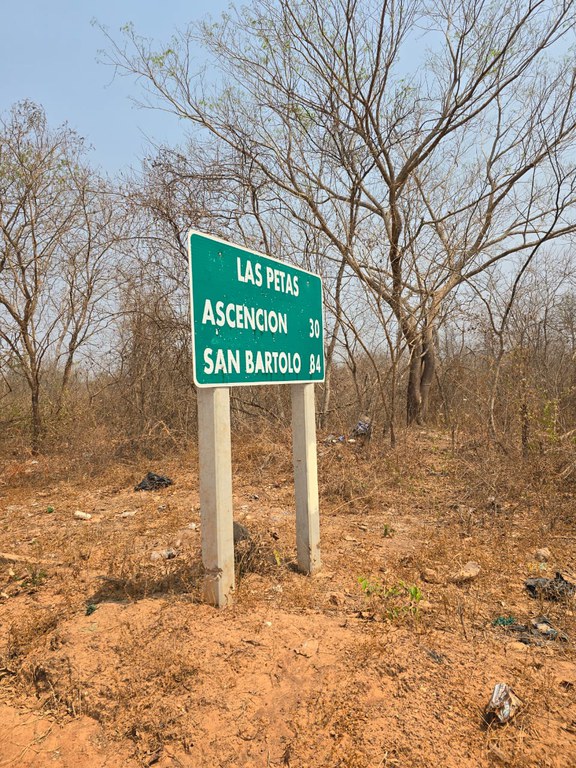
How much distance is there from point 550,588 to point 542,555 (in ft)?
2.35

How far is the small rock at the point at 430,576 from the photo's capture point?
331cm

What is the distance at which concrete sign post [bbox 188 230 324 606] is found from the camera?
2646 mm

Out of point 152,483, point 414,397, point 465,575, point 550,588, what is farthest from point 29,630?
point 414,397

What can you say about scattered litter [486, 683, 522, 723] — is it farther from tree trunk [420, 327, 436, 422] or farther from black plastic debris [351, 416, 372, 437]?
tree trunk [420, 327, 436, 422]

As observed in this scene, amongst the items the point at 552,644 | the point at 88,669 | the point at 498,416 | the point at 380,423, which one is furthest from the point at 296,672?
the point at 380,423

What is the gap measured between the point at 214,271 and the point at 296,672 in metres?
1.98

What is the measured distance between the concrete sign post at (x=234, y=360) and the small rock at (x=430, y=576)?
73 centimetres

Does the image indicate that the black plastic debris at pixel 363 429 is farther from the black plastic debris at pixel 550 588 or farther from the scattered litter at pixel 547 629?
the scattered litter at pixel 547 629

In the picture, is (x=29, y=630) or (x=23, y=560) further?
(x=23, y=560)

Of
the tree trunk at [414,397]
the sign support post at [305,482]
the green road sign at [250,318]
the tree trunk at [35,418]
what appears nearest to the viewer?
the green road sign at [250,318]

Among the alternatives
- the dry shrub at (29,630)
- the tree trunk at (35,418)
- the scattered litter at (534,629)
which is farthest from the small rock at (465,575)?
the tree trunk at (35,418)

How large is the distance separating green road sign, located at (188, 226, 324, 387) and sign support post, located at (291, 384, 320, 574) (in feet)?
0.67

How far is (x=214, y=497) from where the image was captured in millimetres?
2705

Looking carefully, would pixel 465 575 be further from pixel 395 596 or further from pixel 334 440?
pixel 334 440
